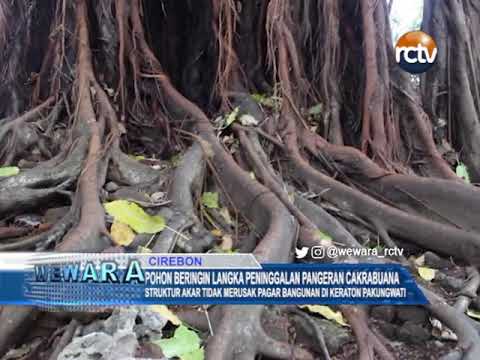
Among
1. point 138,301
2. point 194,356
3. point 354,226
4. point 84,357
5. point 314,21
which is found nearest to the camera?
point 84,357

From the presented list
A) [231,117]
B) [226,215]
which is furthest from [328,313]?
[231,117]

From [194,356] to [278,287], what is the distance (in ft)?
1.18

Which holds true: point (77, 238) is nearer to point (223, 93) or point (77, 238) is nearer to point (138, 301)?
point (138, 301)

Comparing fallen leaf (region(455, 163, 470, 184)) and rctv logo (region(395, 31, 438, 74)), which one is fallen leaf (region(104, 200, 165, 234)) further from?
fallen leaf (region(455, 163, 470, 184))

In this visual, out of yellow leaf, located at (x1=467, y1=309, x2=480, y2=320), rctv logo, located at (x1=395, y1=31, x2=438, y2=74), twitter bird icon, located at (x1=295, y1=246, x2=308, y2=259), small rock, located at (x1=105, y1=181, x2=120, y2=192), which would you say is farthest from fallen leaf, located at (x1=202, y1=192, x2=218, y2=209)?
rctv logo, located at (x1=395, y1=31, x2=438, y2=74)

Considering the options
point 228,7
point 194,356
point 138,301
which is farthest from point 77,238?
point 228,7

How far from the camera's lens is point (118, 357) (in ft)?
4.55

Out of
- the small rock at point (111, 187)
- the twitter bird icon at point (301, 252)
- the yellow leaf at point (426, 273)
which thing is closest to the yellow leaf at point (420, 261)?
the yellow leaf at point (426, 273)

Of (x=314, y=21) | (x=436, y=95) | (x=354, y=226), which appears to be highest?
(x=314, y=21)

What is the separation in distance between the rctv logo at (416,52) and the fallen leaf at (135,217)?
1.92 m

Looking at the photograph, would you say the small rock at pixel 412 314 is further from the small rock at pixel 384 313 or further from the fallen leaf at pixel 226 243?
the fallen leaf at pixel 226 243

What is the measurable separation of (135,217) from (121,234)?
0.13m

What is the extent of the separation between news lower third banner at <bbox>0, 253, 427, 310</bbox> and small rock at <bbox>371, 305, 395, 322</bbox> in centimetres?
9

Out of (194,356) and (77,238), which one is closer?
(194,356)
